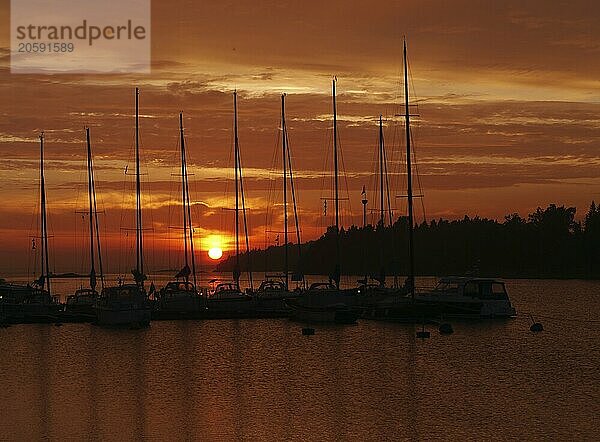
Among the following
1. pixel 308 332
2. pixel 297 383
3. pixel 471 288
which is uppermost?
pixel 471 288

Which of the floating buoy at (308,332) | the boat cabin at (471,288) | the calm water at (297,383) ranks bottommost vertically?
the calm water at (297,383)

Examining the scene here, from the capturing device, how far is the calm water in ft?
106

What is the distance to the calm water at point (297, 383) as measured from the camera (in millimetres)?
32281

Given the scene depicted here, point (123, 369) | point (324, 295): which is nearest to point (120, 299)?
point (324, 295)

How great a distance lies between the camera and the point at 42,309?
76.6 meters

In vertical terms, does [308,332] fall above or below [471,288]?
below

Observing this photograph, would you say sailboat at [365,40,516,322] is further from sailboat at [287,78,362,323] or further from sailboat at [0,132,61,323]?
sailboat at [0,132,61,323]

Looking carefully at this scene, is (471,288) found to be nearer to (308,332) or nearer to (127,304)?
(308,332)

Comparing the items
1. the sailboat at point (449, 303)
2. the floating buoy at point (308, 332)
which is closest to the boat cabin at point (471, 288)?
the sailboat at point (449, 303)

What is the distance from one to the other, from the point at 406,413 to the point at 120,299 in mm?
39574

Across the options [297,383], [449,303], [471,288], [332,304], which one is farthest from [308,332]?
[297,383]

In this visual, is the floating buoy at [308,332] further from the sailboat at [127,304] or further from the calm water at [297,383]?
the sailboat at [127,304]

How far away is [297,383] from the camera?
43.2 metres

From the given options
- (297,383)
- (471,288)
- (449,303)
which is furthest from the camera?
(471,288)
